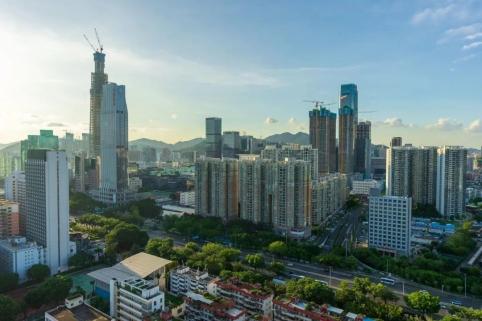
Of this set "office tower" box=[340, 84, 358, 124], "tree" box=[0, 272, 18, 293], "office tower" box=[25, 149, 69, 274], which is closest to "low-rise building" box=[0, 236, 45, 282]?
"office tower" box=[25, 149, 69, 274]

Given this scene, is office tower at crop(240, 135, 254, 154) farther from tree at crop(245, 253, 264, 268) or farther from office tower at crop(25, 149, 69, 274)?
tree at crop(245, 253, 264, 268)

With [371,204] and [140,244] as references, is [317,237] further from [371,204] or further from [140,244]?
[140,244]

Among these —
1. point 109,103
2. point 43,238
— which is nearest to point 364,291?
point 43,238

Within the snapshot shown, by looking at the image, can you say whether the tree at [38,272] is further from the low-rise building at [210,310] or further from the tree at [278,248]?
the tree at [278,248]

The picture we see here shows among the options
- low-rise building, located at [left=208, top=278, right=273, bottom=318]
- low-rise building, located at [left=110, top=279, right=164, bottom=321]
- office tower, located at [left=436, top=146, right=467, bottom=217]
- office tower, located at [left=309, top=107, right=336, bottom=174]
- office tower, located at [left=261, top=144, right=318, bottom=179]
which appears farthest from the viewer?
office tower, located at [left=309, top=107, right=336, bottom=174]

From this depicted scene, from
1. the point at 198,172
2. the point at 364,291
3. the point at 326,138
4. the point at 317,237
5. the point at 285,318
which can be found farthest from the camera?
the point at 326,138
